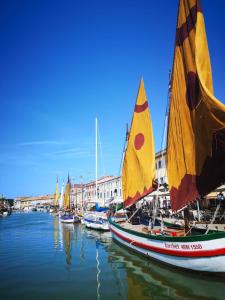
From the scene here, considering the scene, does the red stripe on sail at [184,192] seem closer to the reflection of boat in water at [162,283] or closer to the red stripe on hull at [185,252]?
the red stripe on hull at [185,252]

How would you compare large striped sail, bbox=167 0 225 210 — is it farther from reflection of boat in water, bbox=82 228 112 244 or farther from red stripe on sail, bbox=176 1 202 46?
reflection of boat in water, bbox=82 228 112 244

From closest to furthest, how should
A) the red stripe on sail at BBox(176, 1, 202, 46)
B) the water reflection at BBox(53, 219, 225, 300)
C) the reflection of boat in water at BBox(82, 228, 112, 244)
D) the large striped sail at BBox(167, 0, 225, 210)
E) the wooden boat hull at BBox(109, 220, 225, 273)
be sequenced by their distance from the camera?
the large striped sail at BBox(167, 0, 225, 210) → the wooden boat hull at BBox(109, 220, 225, 273) → the water reflection at BBox(53, 219, 225, 300) → the red stripe on sail at BBox(176, 1, 202, 46) → the reflection of boat in water at BBox(82, 228, 112, 244)

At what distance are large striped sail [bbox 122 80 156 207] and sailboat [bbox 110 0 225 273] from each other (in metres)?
4.07

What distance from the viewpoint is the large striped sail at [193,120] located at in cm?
1038

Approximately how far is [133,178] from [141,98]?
6598mm

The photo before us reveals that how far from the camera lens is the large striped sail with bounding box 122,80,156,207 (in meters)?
19.0

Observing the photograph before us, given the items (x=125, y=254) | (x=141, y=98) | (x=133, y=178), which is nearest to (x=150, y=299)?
(x=125, y=254)

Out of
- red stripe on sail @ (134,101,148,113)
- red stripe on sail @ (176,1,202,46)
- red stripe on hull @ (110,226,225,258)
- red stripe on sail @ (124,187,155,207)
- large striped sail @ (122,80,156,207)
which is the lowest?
red stripe on hull @ (110,226,225,258)

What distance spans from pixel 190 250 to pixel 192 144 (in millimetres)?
4577

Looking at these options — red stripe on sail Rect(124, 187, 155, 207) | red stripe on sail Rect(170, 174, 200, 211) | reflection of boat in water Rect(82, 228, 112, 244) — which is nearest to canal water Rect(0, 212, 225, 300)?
red stripe on sail Rect(170, 174, 200, 211)

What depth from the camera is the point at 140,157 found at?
19875mm

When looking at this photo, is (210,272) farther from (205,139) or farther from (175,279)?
(205,139)

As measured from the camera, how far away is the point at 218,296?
32.6 ft

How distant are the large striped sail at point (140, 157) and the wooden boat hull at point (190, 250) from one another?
13.8 feet
